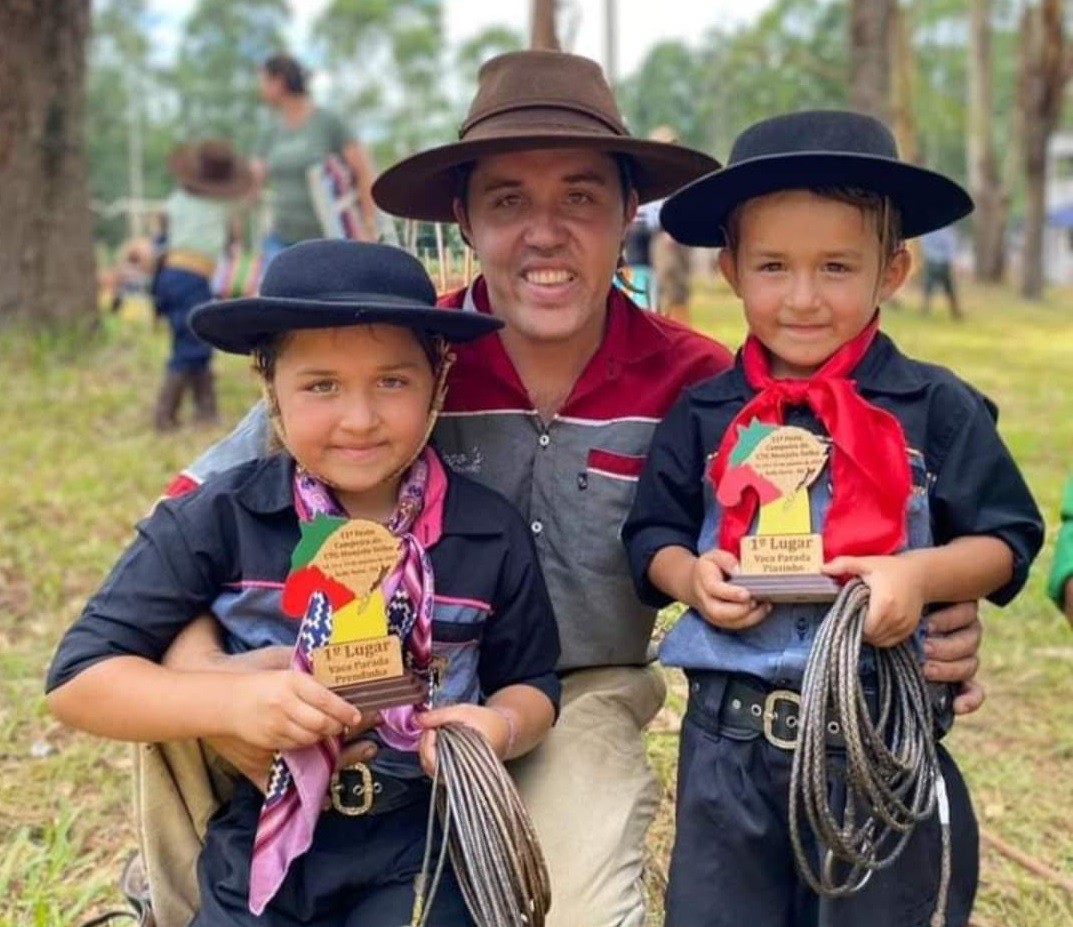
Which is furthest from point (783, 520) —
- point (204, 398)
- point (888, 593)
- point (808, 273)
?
point (204, 398)

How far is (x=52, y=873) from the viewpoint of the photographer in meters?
2.86

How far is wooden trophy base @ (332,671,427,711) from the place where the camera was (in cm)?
192

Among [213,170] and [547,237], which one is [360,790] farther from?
[213,170]

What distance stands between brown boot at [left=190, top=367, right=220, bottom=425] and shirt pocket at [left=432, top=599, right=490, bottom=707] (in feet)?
17.2

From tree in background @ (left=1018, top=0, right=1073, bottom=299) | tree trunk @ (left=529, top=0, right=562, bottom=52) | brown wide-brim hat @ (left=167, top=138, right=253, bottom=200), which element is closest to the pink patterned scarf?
tree trunk @ (left=529, top=0, right=562, bottom=52)

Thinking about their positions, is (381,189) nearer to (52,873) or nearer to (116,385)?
(52,873)

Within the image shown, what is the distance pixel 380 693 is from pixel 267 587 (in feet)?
0.94

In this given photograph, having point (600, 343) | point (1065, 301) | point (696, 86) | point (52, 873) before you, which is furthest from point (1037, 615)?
point (696, 86)

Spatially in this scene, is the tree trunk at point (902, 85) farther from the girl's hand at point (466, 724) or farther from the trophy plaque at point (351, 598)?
the trophy plaque at point (351, 598)

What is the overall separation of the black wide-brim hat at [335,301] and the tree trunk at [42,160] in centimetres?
698

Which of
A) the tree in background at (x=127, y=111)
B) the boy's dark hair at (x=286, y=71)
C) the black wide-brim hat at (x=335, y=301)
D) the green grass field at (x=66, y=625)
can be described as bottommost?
the green grass field at (x=66, y=625)

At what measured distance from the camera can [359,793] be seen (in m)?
2.09

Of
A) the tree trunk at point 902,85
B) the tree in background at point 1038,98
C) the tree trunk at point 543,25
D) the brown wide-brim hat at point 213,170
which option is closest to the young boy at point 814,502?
the tree trunk at point 543,25

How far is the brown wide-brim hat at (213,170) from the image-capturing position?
7.74m
